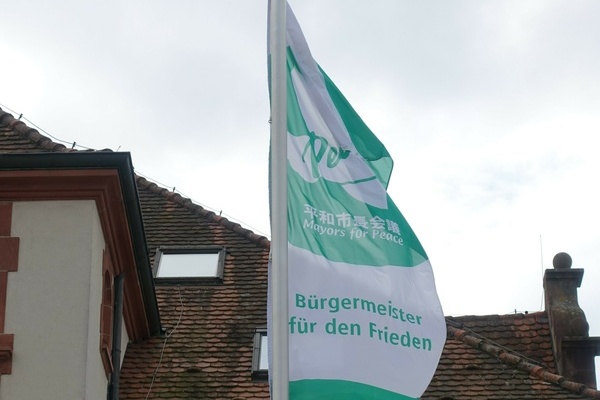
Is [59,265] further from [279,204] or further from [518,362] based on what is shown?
[518,362]

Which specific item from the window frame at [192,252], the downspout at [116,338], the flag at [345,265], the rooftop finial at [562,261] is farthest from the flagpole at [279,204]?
the rooftop finial at [562,261]

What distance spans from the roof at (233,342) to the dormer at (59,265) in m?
1.90

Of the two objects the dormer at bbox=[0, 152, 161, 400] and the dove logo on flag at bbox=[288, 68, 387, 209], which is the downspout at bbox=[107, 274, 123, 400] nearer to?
the dormer at bbox=[0, 152, 161, 400]

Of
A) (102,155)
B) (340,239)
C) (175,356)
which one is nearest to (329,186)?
(340,239)

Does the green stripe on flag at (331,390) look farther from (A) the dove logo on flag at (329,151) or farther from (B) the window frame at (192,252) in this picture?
(B) the window frame at (192,252)

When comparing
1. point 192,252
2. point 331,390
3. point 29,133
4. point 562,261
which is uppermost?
point 29,133

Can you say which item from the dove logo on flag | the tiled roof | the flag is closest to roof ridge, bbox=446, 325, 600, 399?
the tiled roof

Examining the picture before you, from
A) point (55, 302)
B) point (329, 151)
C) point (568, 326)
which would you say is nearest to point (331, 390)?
point (329, 151)

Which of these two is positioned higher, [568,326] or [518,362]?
[568,326]

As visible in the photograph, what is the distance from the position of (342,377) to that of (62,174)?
192 inches

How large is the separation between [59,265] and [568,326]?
771 cm

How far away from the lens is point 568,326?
19938 mm

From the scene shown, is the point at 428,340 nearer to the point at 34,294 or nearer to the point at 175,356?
the point at 34,294

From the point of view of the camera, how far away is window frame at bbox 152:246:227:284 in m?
20.5
